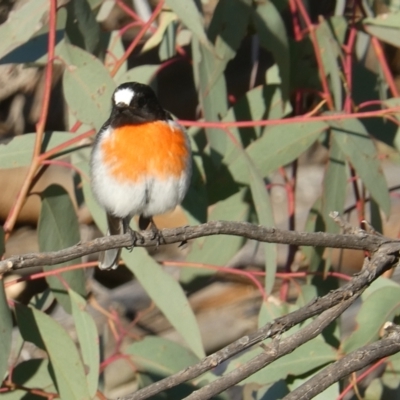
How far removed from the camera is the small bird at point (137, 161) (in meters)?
2.89

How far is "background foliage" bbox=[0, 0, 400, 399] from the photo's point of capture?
116 inches

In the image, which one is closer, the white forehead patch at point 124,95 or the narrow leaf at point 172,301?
the white forehead patch at point 124,95

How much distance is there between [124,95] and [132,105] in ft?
0.14

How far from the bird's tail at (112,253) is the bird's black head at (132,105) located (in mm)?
351

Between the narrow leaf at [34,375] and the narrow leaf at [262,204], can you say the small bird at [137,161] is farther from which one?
the narrow leaf at [34,375]

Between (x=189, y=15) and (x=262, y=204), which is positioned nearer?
(x=189, y=15)

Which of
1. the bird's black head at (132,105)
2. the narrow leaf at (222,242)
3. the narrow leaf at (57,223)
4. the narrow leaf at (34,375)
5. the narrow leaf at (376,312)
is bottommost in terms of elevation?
the narrow leaf at (34,375)

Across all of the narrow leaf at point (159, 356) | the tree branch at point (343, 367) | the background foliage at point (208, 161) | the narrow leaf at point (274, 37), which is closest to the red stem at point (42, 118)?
the background foliage at point (208, 161)

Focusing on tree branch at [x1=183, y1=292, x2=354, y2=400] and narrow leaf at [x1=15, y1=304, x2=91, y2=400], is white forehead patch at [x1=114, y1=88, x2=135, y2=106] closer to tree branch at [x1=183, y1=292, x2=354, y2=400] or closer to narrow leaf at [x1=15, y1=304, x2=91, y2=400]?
narrow leaf at [x1=15, y1=304, x2=91, y2=400]

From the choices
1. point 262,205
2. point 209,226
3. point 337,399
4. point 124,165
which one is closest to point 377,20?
point 262,205

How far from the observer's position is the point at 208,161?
3.34 m

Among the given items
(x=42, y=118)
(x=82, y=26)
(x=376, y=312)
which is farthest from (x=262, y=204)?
(x=82, y=26)

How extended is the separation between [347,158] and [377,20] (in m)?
0.66

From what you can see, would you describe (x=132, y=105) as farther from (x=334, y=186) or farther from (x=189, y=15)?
(x=334, y=186)
